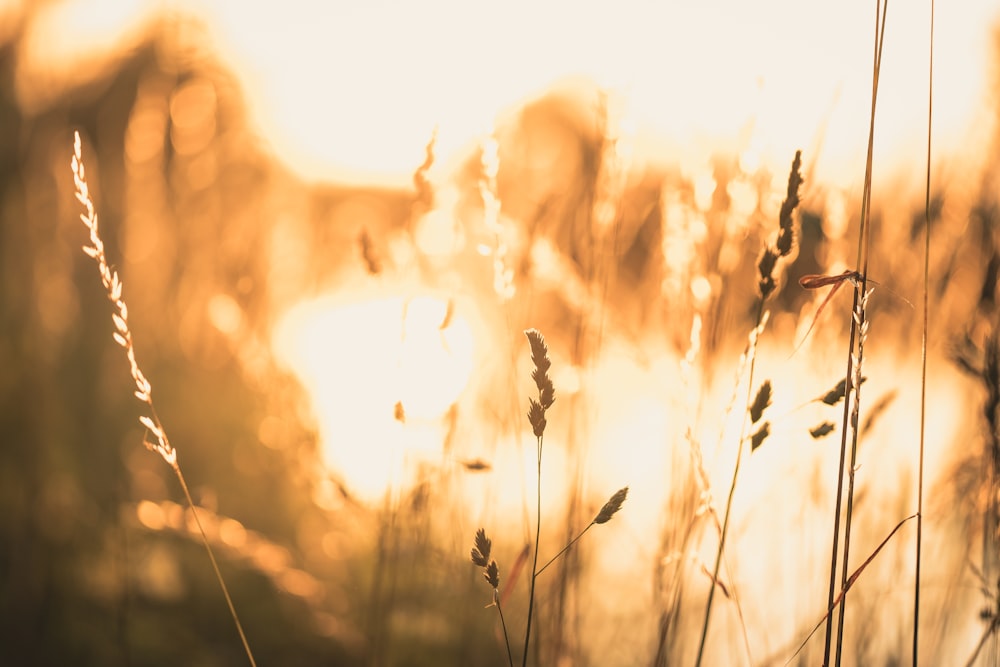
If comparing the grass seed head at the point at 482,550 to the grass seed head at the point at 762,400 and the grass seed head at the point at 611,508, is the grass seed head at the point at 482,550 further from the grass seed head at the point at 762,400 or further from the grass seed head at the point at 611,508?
the grass seed head at the point at 762,400

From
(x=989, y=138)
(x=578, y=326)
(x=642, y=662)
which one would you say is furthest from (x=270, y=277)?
(x=989, y=138)

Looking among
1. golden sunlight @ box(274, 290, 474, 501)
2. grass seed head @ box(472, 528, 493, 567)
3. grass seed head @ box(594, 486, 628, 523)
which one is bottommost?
grass seed head @ box(472, 528, 493, 567)

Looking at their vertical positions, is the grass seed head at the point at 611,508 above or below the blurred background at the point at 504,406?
below

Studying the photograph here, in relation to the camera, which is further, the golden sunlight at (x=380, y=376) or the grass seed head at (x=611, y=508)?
the golden sunlight at (x=380, y=376)

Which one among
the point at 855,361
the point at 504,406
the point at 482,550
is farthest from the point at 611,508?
the point at 504,406

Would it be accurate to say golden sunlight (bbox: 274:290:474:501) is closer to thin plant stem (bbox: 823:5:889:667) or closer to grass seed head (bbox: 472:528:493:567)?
grass seed head (bbox: 472:528:493:567)

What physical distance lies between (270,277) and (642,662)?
1.43m

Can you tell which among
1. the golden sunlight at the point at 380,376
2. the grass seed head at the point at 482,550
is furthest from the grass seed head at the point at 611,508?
the golden sunlight at the point at 380,376

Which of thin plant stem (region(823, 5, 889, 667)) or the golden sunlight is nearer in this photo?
thin plant stem (region(823, 5, 889, 667))

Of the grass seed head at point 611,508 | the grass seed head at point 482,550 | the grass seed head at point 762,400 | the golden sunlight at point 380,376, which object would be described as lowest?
the grass seed head at point 482,550

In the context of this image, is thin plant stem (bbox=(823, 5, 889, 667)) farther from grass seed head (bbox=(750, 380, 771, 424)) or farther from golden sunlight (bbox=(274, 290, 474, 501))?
golden sunlight (bbox=(274, 290, 474, 501))

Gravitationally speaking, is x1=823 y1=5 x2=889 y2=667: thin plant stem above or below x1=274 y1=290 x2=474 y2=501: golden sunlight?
below

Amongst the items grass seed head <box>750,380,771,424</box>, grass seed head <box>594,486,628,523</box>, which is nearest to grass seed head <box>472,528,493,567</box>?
grass seed head <box>594,486,628,523</box>

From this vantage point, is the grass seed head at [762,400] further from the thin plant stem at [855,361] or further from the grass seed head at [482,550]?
the grass seed head at [482,550]
